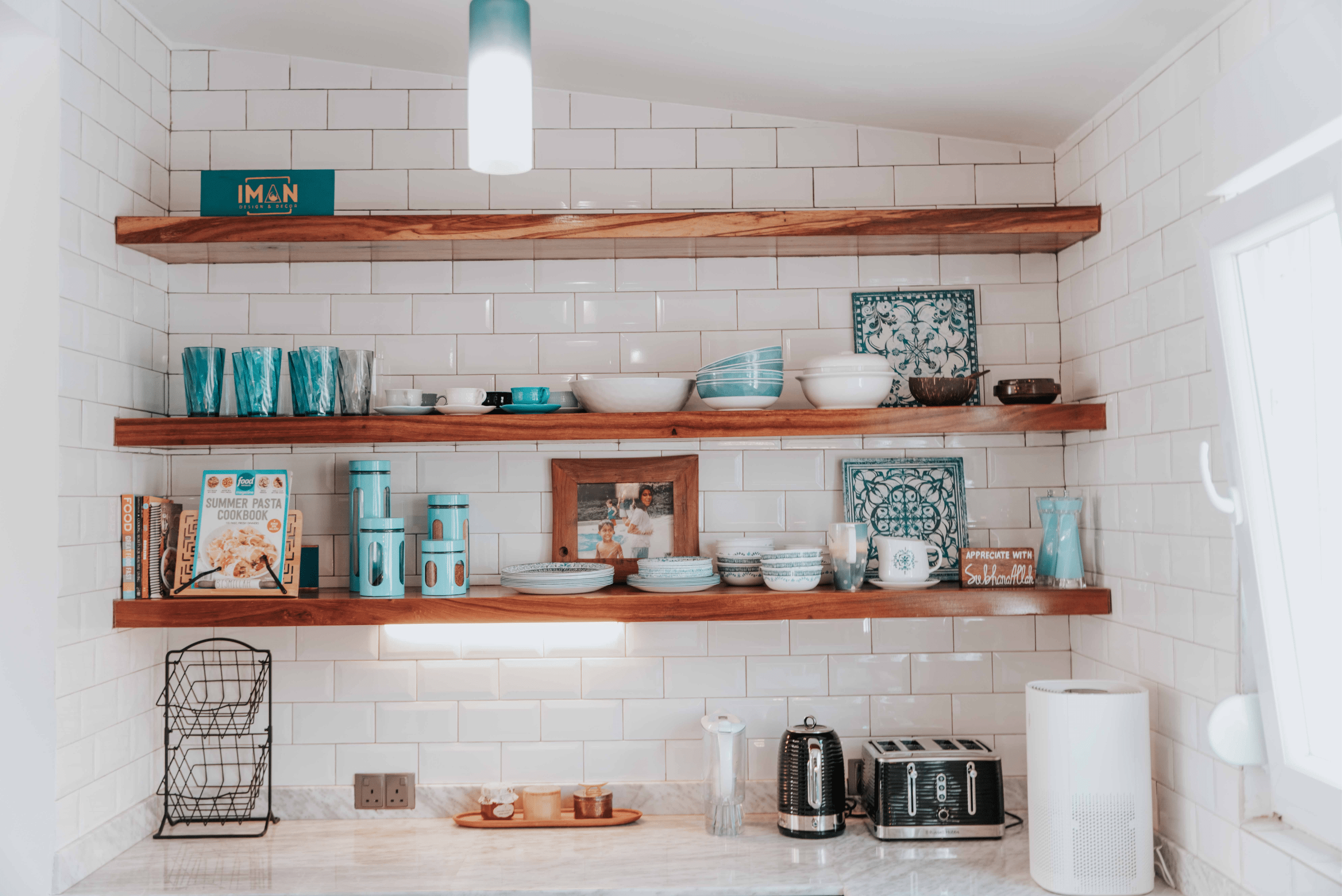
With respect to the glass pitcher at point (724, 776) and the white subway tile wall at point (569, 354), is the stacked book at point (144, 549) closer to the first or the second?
the white subway tile wall at point (569, 354)

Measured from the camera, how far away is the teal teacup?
91.4 inches

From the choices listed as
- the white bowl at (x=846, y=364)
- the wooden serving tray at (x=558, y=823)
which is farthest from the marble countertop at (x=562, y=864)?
the white bowl at (x=846, y=364)

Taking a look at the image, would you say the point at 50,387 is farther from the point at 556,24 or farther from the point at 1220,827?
the point at 1220,827

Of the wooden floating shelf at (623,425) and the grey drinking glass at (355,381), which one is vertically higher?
the grey drinking glass at (355,381)

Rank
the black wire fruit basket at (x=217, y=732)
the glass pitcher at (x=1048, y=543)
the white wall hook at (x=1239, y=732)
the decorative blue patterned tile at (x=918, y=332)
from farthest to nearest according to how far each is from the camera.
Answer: the decorative blue patterned tile at (x=918, y=332) → the black wire fruit basket at (x=217, y=732) → the glass pitcher at (x=1048, y=543) → the white wall hook at (x=1239, y=732)

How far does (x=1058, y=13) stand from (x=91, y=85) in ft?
6.81

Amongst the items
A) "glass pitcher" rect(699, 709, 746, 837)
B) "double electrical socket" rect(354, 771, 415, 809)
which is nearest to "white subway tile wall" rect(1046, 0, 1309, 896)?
"glass pitcher" rect(699, 709, 746, 837)

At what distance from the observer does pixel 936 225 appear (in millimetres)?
2305

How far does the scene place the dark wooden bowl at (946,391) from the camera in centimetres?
233

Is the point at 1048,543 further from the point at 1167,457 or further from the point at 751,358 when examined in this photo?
the point at 751,358

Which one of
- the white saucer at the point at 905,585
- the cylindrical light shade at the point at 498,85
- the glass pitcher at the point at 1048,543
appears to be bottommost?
the white saucer at the point at 905,585

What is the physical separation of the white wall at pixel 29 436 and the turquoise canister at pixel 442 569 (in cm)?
77

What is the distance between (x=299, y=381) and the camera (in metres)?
2.35

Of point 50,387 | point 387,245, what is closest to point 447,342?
point 387,245
